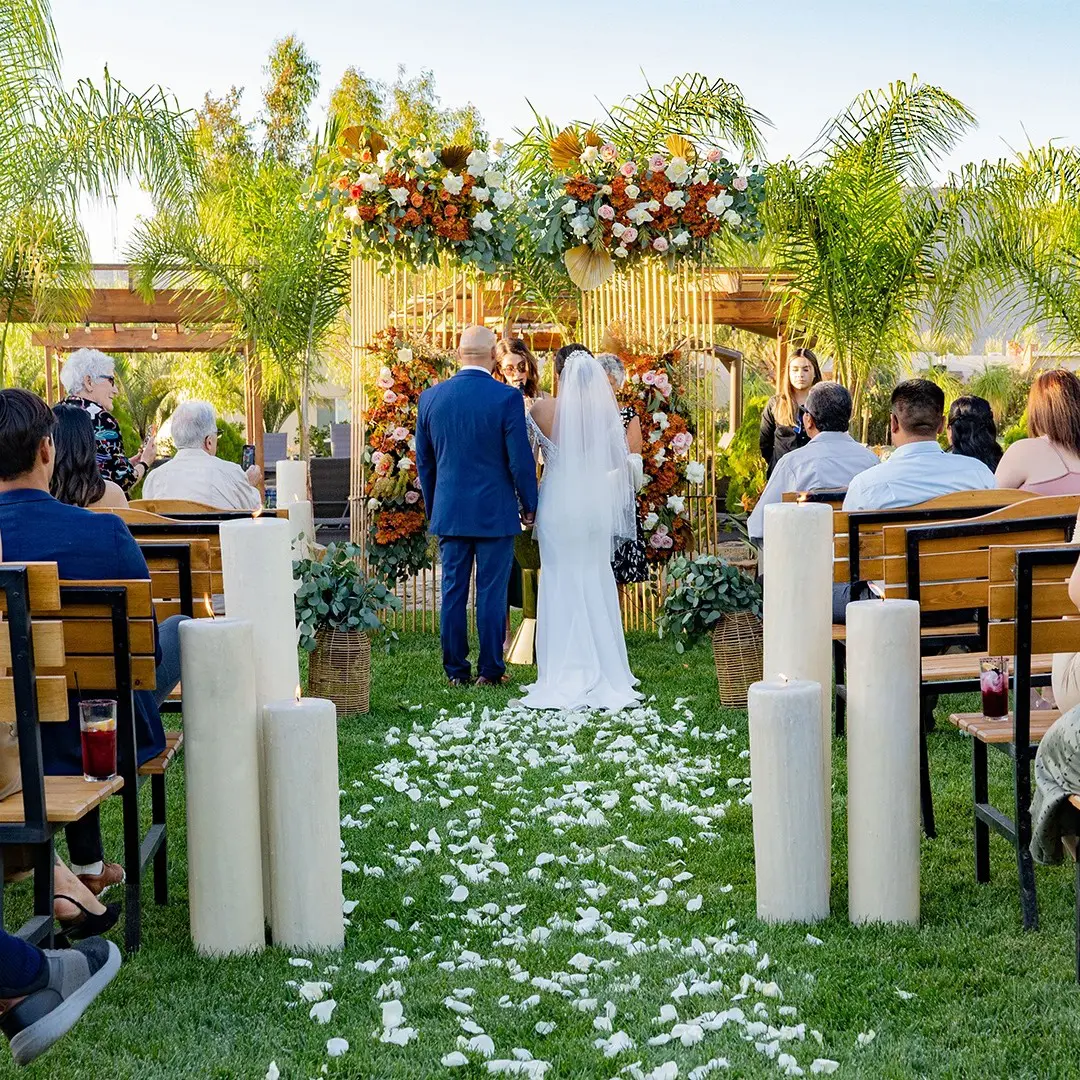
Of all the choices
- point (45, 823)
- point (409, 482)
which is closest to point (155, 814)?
point (45, 823)

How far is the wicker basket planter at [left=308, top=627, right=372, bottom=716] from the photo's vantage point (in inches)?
281

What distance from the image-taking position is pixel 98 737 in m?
3.70

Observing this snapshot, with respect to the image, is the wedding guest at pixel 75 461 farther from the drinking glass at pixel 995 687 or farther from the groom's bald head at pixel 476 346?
the groom's bald head at pixel 476 346

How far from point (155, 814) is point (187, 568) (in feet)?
2.71

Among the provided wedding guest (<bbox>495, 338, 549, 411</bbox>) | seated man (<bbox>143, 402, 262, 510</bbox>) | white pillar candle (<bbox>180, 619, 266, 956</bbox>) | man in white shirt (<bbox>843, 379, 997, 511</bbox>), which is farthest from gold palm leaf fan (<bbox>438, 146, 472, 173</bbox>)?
white pillar candle (<bbox>180, 619, 266, 956</bbox>)

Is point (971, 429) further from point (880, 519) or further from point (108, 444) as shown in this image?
point (108, 444)

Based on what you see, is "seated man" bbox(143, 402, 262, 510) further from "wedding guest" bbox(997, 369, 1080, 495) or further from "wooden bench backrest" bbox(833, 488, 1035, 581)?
"wedding guest" bbox(997, 369, 1080, 495)

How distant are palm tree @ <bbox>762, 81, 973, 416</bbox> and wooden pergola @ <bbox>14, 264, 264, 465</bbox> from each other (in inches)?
226

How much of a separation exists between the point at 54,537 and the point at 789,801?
2.19 m

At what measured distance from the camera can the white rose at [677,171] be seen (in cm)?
899

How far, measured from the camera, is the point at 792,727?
3891mm

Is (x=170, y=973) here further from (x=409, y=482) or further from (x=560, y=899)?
(x=409, y=482)

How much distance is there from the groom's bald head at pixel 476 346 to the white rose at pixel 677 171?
189 centimetres

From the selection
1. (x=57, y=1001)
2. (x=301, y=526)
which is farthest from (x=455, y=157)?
(x=57, y=1001)
